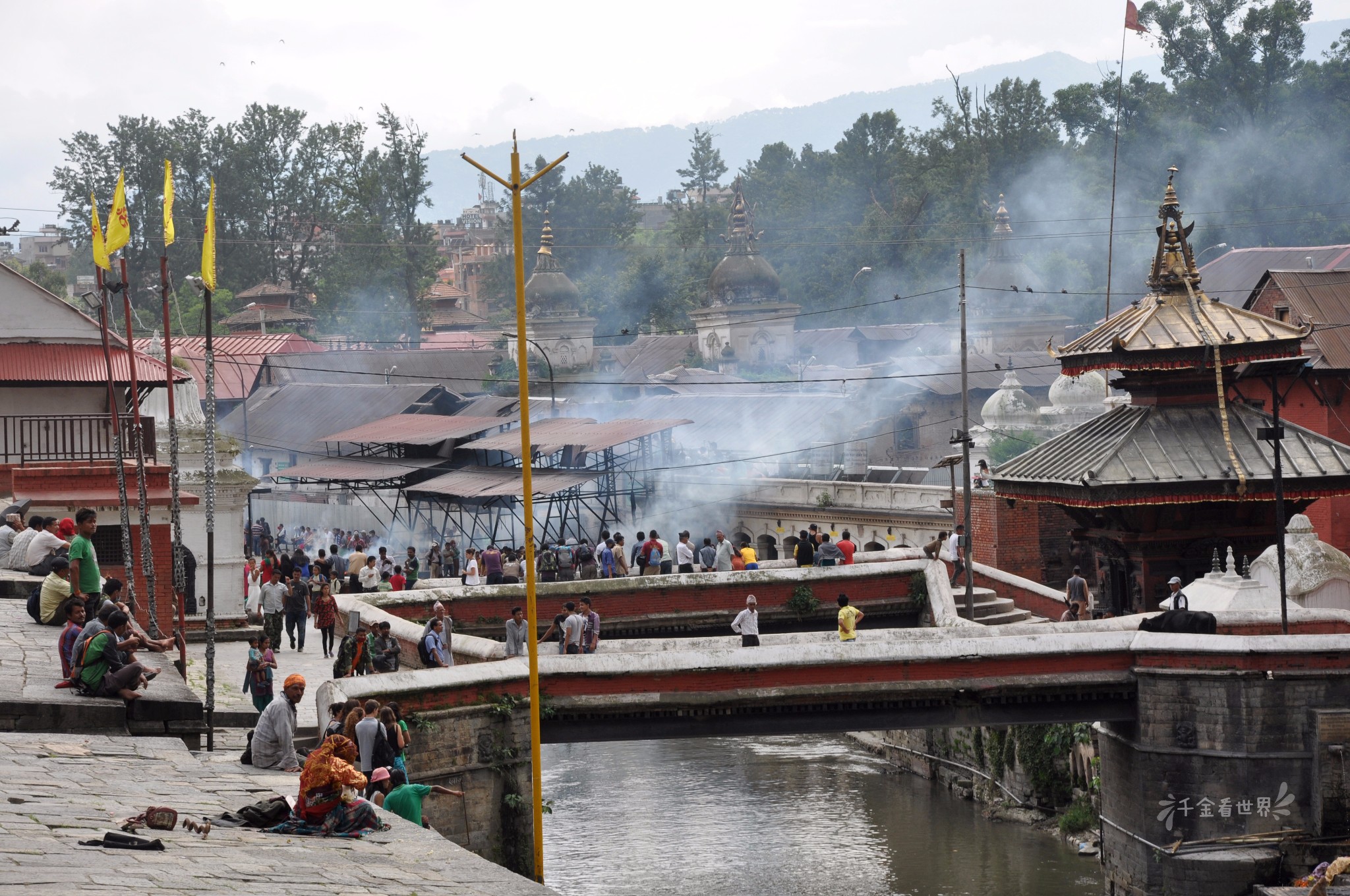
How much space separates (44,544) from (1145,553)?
44.1ft

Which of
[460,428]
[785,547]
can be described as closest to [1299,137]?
[785,547]

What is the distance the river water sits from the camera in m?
20.4

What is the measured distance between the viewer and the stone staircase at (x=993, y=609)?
24859mm

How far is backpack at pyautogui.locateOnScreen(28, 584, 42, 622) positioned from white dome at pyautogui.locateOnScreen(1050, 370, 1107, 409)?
85.7ft

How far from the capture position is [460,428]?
4134cm

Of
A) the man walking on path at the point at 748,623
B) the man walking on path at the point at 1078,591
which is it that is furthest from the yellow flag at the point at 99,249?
the man walking on path at the point at 1078,591

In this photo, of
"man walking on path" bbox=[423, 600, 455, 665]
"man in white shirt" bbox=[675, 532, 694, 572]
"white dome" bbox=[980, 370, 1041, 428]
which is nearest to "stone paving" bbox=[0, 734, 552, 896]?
"man walking on path" bbox=[423, 600, 455, 665]

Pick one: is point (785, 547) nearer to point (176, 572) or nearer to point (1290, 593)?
point (1290, 593)

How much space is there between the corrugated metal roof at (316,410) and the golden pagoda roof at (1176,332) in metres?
30.7

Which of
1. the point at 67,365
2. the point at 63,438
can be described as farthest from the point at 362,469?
the point at 63,438

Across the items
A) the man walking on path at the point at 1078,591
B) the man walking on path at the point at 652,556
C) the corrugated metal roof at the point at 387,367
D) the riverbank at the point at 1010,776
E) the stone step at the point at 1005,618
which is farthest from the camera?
the corrugated metal roof at the point at 387,367

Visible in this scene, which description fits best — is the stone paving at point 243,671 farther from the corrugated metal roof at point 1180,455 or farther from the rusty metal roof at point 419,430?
the rusty metal roof at point 419,430

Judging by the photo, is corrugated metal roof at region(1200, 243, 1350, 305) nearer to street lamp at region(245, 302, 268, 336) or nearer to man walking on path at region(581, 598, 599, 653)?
man walking on path at region(581, 598, 599, 653)

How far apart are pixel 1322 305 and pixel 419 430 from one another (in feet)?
72.3
